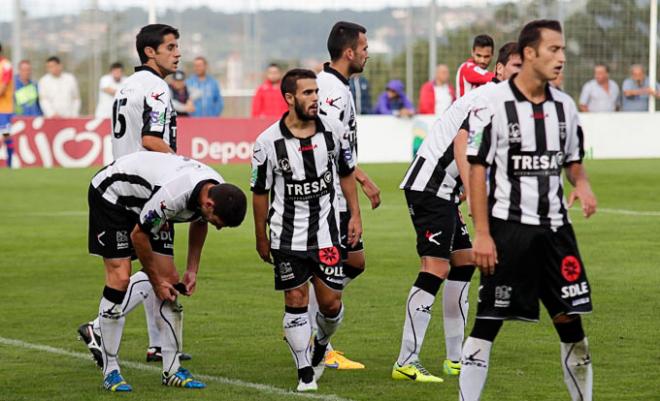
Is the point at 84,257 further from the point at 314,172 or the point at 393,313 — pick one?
the point at 314,172

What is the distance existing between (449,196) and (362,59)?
3.79 feet

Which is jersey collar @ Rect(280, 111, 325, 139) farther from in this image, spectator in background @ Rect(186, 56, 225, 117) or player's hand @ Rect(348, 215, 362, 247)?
spectator in background @ Rect(186, 56, 225, 117)

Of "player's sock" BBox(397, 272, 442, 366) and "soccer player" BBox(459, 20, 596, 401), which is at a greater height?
"soccer player" BBox(459, 20, 596, 401)

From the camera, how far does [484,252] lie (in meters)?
7.05

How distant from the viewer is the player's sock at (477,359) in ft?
23.8

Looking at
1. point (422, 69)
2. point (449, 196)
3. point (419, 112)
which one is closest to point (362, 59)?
point (449, 196)

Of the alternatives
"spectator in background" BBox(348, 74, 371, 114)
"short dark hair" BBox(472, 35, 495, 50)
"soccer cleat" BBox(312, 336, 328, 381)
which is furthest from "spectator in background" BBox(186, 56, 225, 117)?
"soccer cleat" BBox(312, 336, 328, 381)

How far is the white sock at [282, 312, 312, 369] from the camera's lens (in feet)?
28.2

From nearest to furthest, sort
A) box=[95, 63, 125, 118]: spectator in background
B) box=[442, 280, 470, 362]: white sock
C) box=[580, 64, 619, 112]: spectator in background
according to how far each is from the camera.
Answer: box=[442, 280, 470, 362]: white sock, box=[95, 63, 125, 118]: spectator in background, box=[580, 64, 619, 112]: spectator in background

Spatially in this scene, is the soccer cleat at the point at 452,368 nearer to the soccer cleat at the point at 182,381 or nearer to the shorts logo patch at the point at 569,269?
the soccer cleat at the point at 182,381

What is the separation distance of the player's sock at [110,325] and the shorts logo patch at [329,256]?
1228mm

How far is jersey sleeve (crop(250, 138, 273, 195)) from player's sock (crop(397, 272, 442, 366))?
119 cm

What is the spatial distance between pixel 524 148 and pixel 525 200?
26 centimetres

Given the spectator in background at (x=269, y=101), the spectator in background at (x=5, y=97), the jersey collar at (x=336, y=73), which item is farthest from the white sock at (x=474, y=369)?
the spectator in background at (x=269, y=101)
